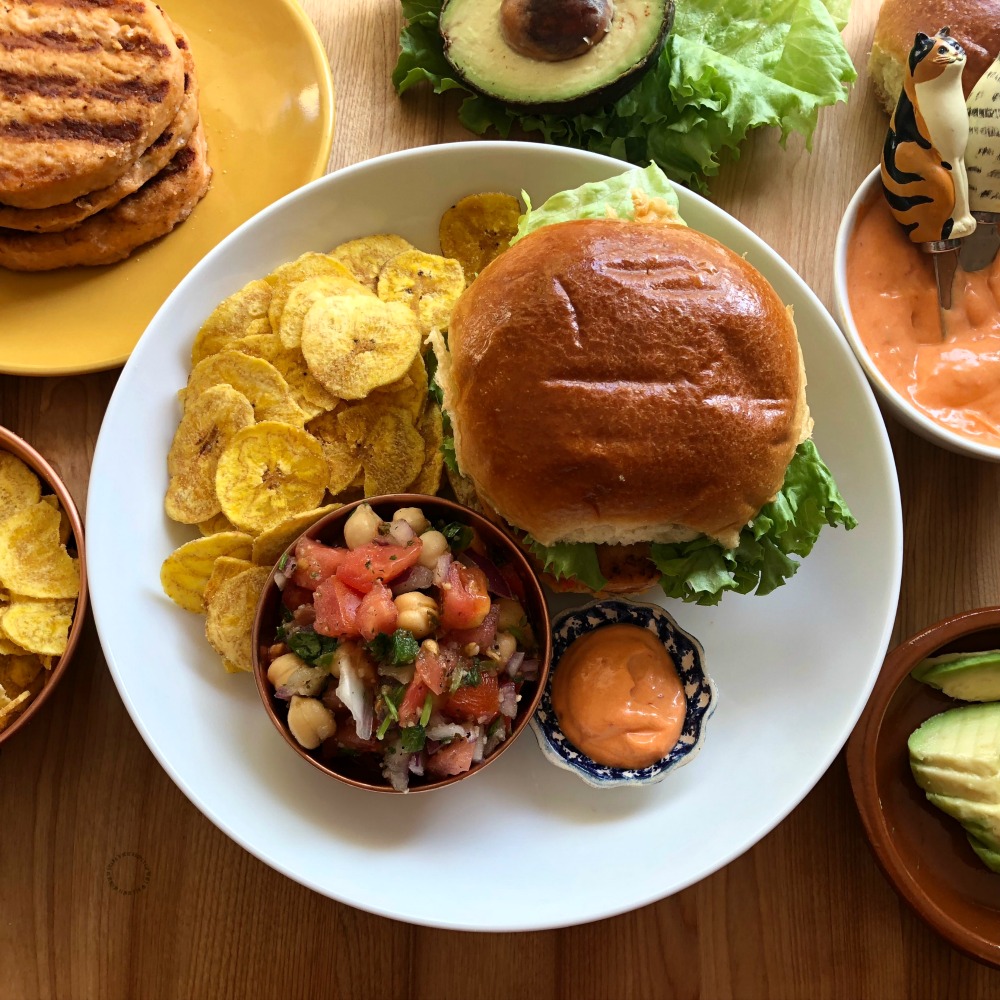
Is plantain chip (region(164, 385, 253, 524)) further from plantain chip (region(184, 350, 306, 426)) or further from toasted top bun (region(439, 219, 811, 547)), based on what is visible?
toasted top bun (region(439, 219, 811, 547))

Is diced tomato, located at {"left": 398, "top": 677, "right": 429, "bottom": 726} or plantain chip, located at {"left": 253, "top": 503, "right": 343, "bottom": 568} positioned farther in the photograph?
plantain chip, located at {"left": 253, "top": 503, "right": 343, "bottom": 568}

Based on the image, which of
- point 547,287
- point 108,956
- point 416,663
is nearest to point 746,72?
point 547,287

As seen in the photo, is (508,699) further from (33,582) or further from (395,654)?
(33,582)

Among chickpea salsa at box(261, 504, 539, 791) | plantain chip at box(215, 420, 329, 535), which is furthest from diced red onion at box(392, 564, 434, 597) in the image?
plantain chip at box(215, 420, 329, 535)

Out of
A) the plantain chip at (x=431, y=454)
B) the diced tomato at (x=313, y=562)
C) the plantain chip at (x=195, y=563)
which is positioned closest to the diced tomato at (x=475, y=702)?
the diced tomato at (x=313, y=562)

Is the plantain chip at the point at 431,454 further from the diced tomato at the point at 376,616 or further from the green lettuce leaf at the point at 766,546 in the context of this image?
the green lettuce leaf at the point at 766,546

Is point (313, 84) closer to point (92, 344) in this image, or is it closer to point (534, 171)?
point (534, 171)
